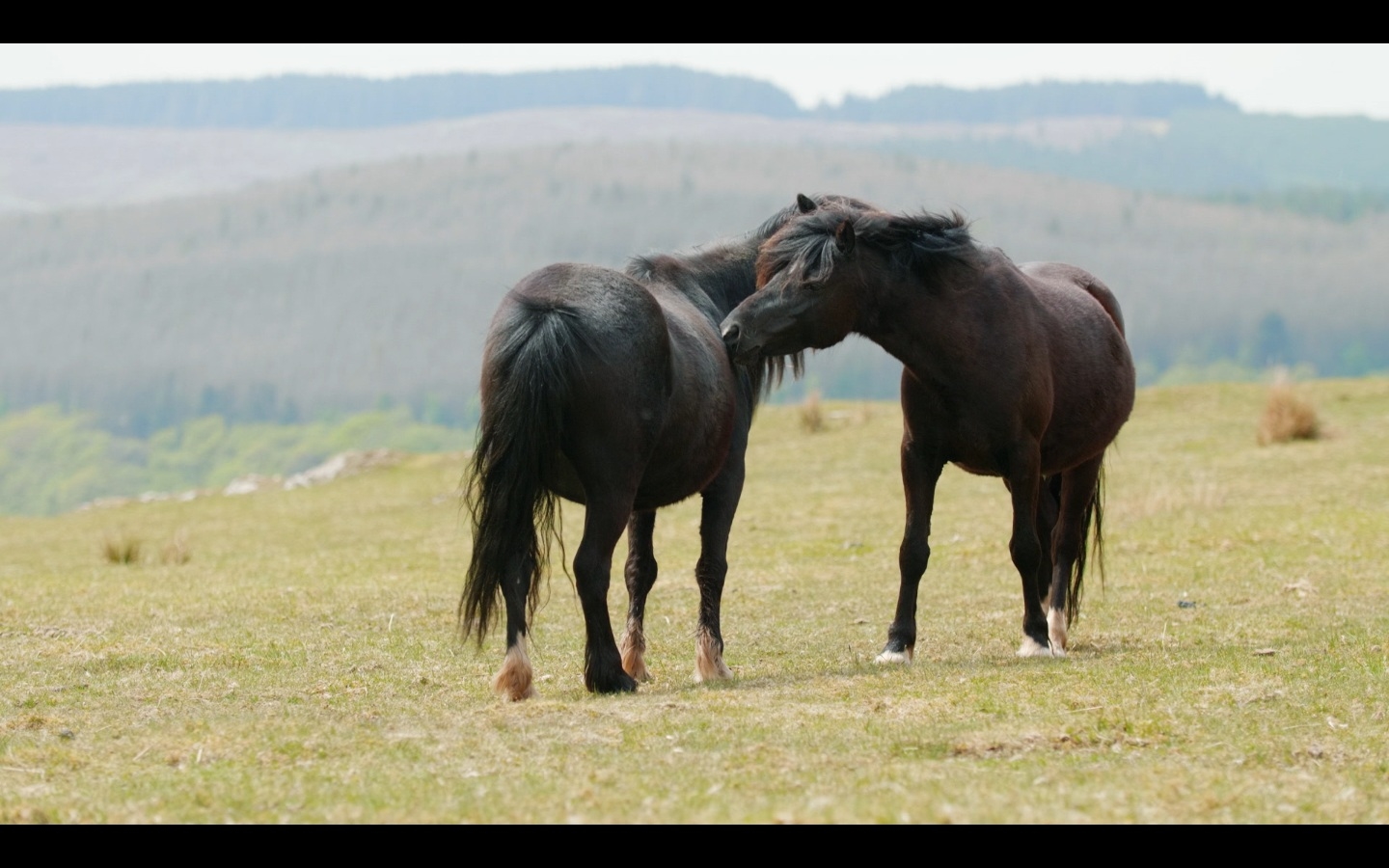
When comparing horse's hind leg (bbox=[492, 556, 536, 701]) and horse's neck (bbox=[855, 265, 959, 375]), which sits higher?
horse's neck (bbox=[855, 265, 959, 375])

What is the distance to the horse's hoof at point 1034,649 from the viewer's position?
29.6 ft

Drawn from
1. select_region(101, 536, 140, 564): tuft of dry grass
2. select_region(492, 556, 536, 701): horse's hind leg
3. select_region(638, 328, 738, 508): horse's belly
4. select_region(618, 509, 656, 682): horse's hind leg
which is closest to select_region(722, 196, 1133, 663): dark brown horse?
select_region(638, 328, 738, 508): horse's belly

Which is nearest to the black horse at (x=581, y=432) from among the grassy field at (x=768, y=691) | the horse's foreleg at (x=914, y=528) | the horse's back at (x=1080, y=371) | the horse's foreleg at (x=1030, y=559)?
the grassy field at (x=768, y=691)

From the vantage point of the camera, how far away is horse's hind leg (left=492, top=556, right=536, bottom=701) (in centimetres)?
740

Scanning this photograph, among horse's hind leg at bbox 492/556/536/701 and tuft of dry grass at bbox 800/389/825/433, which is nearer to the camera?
horse's hind leg at bbox 492/556/536/701

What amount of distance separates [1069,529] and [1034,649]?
1.44 metres

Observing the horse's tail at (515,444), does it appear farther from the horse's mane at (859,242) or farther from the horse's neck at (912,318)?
the horse's neck at (912,318)

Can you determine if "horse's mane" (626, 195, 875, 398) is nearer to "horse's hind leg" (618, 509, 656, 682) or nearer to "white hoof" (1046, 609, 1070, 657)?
"horse's hind leg" (618, 509, 656, 682)

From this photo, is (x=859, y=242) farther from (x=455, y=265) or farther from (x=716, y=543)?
(x=455, y=265)

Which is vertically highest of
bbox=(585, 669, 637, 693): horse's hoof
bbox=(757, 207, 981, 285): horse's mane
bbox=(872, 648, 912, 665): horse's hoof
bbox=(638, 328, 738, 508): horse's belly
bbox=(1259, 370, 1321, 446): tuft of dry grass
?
bbox=(757, 207, 981, 285): horse's mane

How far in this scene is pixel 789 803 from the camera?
16.3 ft

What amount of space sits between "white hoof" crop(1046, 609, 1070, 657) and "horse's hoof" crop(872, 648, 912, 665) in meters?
1.15

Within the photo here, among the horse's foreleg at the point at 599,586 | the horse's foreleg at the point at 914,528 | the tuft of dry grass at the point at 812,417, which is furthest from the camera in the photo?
the tuft of dry grass at the point at 812,417

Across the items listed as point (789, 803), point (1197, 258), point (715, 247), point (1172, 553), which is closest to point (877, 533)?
point (1172, 553)
